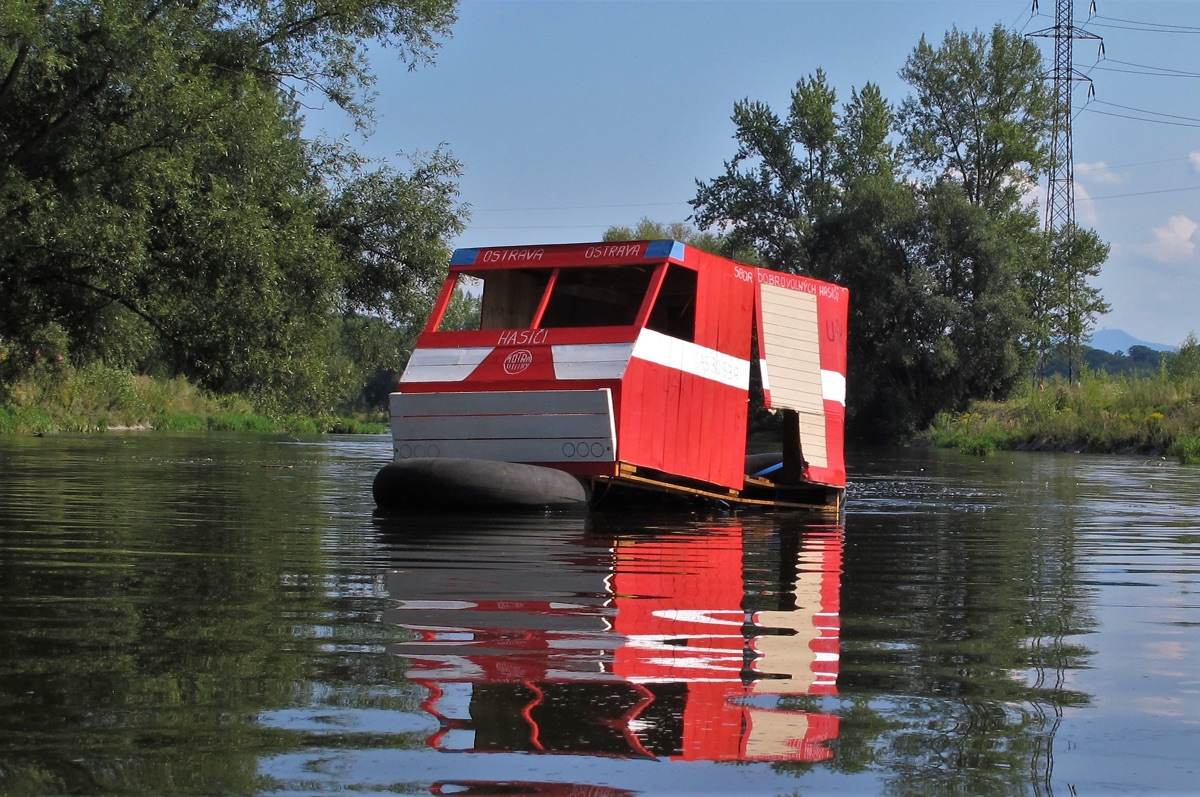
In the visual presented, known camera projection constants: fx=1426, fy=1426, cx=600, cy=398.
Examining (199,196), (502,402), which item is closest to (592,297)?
(502,402)

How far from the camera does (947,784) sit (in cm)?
392

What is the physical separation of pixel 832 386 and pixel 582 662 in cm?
1291

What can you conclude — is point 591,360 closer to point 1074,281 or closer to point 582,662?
point 582,662

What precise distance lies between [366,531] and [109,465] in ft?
48.5

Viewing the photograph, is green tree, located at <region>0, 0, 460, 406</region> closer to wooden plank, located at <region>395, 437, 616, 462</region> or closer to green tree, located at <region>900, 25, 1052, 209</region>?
wooden plank, located at <region>395, 437, 616, 462</region>

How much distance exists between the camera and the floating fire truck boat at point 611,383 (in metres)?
15.1

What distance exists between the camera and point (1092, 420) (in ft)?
161

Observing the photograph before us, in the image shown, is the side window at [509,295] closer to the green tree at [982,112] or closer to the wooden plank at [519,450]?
the wooden plank at [519,450]

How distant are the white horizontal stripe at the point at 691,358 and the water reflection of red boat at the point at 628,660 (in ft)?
19.1

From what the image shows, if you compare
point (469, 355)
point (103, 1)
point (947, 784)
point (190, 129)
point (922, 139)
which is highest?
point (922, 139)

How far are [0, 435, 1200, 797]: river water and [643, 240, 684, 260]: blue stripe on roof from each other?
13.2ft

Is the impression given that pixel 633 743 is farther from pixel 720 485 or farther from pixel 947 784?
pixel 720 485

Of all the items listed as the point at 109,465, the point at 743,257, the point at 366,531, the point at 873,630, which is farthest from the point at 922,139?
the point at 873,630

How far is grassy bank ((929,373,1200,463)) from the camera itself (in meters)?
44.1
